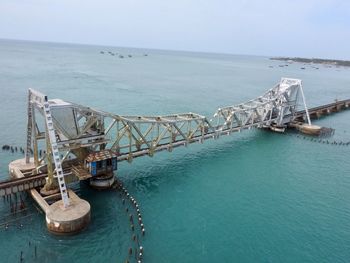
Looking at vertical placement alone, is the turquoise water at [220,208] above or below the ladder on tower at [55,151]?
below

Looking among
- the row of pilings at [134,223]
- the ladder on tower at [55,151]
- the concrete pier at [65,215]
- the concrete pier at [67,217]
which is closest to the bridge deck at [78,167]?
the concrete pier at [65,215]

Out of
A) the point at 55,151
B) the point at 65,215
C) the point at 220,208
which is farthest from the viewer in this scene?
the point at 220,208

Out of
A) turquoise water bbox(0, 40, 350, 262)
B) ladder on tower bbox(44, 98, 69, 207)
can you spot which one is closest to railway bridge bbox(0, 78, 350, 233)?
ladder on tower bbox(44, 98, 69, 207)

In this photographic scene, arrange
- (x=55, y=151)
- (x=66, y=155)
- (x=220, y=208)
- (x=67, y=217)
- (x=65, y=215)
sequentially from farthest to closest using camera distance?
(x=220, y=208)
(x=66, y=155)
(x=55, y=151)
(x=65, y=215)
(x=67, y=217)

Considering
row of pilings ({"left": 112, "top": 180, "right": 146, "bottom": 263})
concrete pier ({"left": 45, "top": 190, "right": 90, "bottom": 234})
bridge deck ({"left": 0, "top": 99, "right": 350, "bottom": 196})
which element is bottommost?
row of pilings ({"left": 112, "top": 180, "right": 146, "bottom": 263})

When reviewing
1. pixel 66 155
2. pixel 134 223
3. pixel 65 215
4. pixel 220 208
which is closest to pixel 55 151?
pixel 66 155

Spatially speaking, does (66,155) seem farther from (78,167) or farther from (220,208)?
(220,208)

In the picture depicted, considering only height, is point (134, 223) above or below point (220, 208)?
below

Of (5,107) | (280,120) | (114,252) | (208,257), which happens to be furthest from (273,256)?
(5,107)

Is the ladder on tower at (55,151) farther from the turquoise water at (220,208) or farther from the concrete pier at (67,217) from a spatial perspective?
the turquoise water at (220,208)

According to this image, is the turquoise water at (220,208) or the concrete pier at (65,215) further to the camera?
the concrete pier at (65,215)

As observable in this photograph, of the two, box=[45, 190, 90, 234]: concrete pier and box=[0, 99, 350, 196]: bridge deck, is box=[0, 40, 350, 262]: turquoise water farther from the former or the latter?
box=[0, 99, 350, 196]: bridge deck
